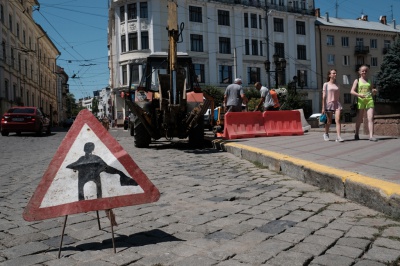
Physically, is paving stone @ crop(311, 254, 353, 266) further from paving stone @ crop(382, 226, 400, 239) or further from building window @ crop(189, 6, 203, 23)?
building window @ crop(189, 6, 203, 23)

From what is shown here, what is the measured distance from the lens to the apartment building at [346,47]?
50.6 m

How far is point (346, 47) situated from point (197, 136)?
48.8m

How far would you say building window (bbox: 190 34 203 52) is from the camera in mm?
42594

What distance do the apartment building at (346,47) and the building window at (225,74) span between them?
1363 centimetres

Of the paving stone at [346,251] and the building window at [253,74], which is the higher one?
the building window at [253,74]

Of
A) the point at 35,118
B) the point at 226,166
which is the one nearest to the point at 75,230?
the point at 226,166

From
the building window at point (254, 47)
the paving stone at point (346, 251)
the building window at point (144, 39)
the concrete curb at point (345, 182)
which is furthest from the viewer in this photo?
the building window at point (254, 47)

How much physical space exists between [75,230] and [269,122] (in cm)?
906

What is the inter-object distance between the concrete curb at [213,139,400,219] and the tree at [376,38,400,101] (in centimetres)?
3771

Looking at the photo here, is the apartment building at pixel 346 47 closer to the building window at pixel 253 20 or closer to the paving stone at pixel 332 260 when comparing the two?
the building window at pixel 253 20

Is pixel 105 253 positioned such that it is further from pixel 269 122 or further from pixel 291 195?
pixel 269 122

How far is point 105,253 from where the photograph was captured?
281 centimetres

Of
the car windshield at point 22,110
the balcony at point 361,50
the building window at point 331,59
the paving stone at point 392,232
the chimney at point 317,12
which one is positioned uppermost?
the chimney at point 317,12

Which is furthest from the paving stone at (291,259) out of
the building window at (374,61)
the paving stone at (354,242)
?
the building window at (374,61)
